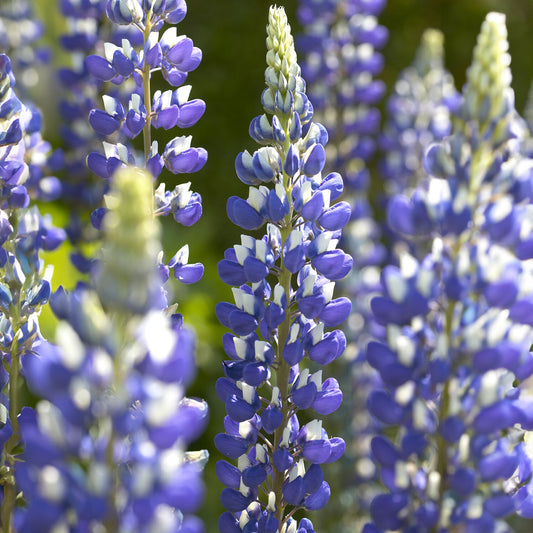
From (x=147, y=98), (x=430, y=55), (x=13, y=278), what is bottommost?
(x=13, y=278)

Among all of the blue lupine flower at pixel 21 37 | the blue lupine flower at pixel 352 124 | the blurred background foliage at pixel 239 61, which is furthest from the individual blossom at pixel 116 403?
the blurred background foliage at pixel 239 61

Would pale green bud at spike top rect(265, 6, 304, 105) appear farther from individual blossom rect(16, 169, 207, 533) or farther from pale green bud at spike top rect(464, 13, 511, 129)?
individual blossom rect(16, 169, 207, 533)

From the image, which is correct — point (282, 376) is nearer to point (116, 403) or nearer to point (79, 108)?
point (116, 403)

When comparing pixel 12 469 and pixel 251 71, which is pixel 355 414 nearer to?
pixel 12 469

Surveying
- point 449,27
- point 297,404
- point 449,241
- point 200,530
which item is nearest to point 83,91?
point 297,404

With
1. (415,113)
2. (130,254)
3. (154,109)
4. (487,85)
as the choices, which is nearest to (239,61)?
(415,113)

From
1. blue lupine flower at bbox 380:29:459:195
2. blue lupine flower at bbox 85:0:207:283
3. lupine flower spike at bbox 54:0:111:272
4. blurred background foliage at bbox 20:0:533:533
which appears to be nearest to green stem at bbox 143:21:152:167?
blue lupine flower at bbox 85:0:207:283

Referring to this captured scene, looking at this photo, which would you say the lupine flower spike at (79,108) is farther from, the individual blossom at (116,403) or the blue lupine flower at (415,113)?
the individual blossom at (116,403)
